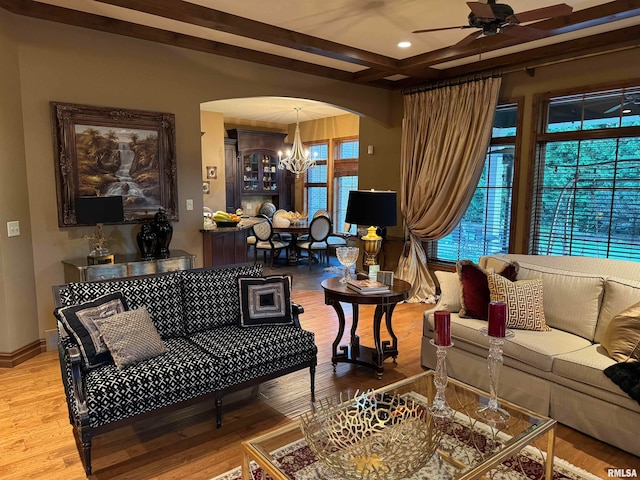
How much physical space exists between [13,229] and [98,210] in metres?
0.69

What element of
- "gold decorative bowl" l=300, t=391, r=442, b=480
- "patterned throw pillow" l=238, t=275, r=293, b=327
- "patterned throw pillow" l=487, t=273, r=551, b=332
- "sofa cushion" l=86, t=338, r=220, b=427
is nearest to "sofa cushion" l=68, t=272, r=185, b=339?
"sofa cushion" l=86, t=338, r=220, b=427

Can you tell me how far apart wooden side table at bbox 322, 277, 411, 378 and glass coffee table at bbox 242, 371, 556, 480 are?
93 centimetres

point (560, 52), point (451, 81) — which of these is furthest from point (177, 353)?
point (560, 52)

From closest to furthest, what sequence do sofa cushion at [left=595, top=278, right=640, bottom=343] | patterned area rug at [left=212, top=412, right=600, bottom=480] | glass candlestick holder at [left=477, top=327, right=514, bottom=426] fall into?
patterned area rug at [left=212, top=412, right=600, bottom=480], glass candlestick holder at [left=477, top=327, right=514, bottom=426], sofa cushion at [left=595, top=278, right=640, bottom=343]

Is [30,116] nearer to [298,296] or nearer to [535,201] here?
[298,296]

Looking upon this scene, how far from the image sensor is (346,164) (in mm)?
9469

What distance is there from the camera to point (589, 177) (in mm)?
4465

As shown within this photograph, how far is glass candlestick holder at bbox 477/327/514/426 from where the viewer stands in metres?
2.13

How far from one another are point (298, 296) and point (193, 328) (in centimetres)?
296

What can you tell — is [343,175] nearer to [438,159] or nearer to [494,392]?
[438,159]

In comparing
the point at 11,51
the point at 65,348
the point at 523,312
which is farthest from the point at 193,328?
the point at 11,51

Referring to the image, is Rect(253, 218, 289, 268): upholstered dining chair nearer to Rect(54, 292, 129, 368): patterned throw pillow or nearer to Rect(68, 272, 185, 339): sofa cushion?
Rect(68, 272, 185, 339): sofa cushion

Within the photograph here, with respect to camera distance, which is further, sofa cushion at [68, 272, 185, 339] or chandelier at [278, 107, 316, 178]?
chandelier at [278, 107, 316, 178]

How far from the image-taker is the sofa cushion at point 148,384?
7.72 ft
